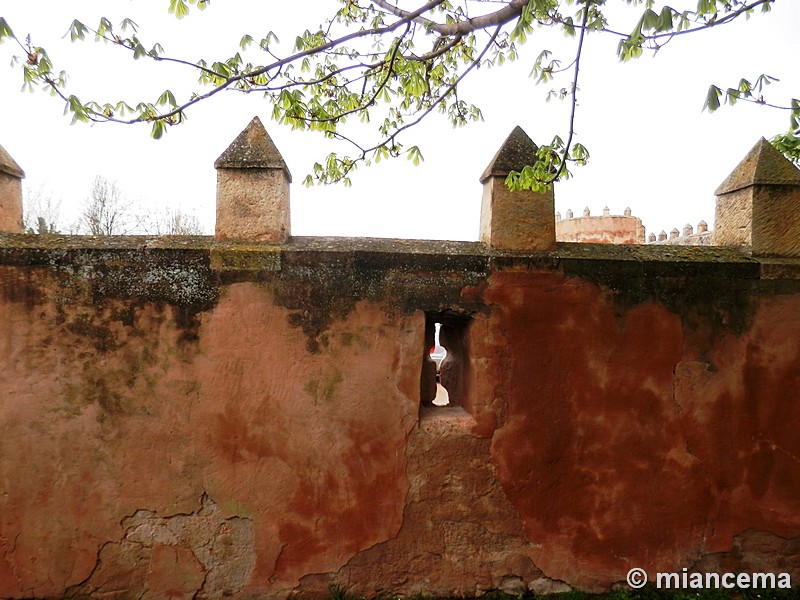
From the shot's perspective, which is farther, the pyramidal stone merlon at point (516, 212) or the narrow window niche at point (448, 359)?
the narrow window niche at point (448, 359)

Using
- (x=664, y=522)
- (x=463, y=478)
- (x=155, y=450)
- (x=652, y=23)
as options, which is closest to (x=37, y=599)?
(x=155, y=450)

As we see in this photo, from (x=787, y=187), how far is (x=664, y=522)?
2.55 m

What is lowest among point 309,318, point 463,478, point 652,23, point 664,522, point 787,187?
point 664,522

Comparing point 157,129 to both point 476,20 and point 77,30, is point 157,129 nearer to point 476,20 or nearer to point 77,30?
point 77,30

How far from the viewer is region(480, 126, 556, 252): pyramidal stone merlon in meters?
3.03

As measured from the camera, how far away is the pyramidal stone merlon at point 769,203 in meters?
3.06

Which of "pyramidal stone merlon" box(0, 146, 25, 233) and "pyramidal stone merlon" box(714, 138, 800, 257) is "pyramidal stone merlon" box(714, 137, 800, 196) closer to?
"pyramidal stone merlon" box(714, 138, 800, 257)

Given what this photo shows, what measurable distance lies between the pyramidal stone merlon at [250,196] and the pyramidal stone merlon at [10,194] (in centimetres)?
152

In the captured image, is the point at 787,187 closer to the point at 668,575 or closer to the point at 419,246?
the point at 419,246

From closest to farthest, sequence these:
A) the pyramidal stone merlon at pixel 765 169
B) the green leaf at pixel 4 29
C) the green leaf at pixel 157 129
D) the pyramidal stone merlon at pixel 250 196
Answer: the green leaf at pixel 4 29 < the green leaf at pixel 157 129 < the pyramidal stone merlon at pixel 250 196 < the pyramidal stone merlon at pixel 765 169

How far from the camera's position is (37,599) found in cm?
280

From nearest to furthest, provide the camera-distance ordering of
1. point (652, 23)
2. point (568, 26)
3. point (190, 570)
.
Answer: point (652, 23), point (568, 26), point (190, 570)

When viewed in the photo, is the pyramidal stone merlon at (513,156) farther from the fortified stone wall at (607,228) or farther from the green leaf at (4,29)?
the fortified stone wall at (607,228)

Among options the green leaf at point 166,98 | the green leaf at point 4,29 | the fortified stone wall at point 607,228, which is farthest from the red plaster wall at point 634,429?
the fortified stone wall at point 607,228
